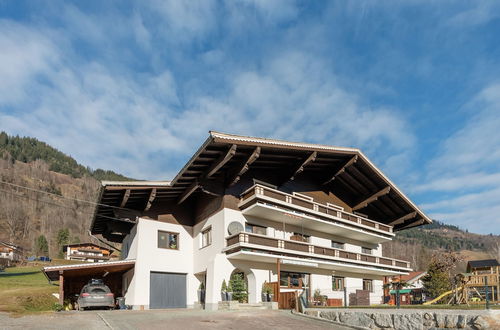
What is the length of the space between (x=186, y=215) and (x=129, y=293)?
6193 mm

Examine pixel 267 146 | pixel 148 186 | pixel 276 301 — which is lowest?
pixel 276 301

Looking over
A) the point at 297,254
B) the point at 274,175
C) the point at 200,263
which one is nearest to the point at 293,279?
the point at 297,254

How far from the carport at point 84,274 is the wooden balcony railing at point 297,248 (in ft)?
24.4

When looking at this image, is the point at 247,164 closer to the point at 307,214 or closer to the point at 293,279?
the point at 307,214

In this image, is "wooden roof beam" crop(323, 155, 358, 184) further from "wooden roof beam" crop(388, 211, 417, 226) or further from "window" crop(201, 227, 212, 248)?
"window" crop(201, 227, 212, 248)

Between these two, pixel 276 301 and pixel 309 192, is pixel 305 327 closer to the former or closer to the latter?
pixel 276 301

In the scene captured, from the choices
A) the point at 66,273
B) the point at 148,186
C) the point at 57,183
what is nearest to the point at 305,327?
the point at 148,186

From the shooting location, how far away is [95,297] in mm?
21547

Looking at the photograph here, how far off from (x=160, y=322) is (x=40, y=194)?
157 metres

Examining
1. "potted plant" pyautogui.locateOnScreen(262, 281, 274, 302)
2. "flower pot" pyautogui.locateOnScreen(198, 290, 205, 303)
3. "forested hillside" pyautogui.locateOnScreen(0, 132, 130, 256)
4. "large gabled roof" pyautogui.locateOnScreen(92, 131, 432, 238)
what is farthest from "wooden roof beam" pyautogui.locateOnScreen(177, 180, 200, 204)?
"forested hillside" pyautogui.locateOnScreen(0, 132, 130, 256)

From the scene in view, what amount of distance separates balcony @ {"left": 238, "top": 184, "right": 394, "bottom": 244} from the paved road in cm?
835

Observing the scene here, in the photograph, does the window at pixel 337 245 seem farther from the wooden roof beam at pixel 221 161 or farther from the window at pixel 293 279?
the wooden roof beam at pixel 221 161

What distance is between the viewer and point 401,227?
37750 mm

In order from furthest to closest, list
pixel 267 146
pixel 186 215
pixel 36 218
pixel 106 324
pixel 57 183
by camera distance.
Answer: pixel 57 183 → pixel 36 218 → pixel 186 215 → pixel 267 146 → pixel 106 324
